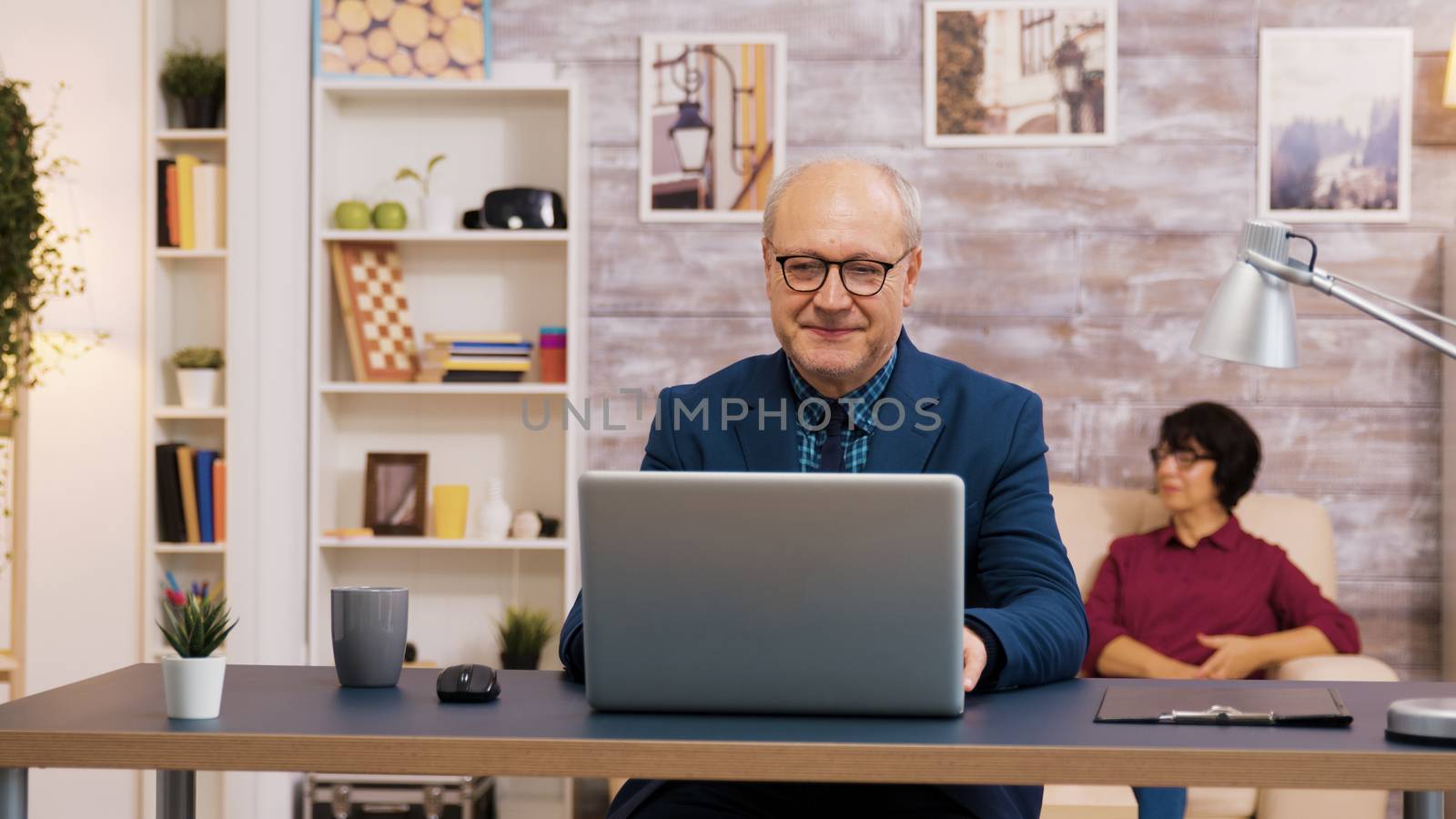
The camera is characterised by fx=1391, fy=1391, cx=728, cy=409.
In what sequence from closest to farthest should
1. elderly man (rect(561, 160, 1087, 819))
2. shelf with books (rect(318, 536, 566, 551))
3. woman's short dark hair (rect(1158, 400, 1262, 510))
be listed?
elderly man (rect(561, 160, 1087, 819))
woman's short dark hair (rect(1158, 400, 1262, 510))
shelf with books (rect(318, 536, 566, 551))

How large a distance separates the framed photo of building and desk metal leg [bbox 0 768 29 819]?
3.23 metres

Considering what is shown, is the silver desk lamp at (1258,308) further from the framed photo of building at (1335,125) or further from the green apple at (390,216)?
the green apple at (390,216)

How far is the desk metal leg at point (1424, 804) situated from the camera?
1344 mm

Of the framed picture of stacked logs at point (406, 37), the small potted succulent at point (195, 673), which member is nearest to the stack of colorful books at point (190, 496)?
the framed picture of stacked logs at point (406, 37)

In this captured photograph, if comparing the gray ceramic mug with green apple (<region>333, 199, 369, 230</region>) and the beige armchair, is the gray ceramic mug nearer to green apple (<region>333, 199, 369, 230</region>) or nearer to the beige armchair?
the beige armchair

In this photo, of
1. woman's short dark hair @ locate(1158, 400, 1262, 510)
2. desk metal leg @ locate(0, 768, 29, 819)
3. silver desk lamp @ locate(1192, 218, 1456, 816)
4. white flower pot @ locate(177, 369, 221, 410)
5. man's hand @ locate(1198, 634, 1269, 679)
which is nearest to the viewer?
desk metal leg @ locate(0, 768, 29, 819)

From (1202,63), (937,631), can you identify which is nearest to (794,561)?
(937,631)

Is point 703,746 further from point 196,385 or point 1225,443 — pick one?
point 196,385

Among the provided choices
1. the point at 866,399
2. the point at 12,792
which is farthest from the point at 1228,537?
the point at 12,792

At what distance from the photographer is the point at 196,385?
3414mm

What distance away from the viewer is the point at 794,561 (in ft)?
3.97

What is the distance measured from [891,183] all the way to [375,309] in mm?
2154

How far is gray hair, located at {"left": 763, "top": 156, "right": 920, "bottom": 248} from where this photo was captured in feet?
6.15

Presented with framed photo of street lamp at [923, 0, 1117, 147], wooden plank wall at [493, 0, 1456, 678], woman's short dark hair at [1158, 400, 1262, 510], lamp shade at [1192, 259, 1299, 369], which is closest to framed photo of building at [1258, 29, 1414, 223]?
wooden plank wall at [493, 0, 1456, 678]
